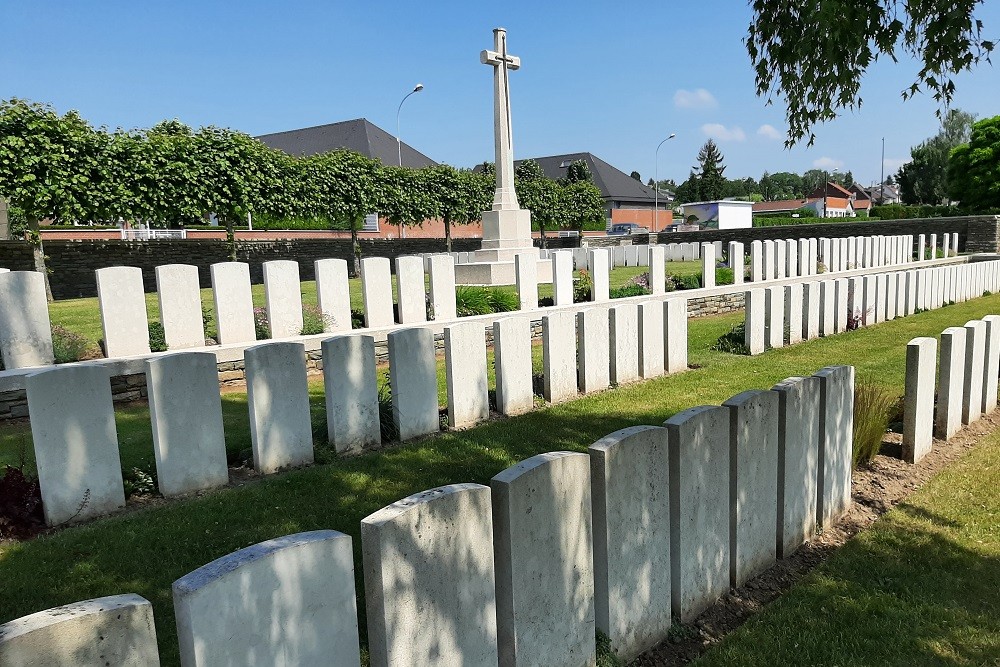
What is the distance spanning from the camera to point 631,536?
7.63 feet

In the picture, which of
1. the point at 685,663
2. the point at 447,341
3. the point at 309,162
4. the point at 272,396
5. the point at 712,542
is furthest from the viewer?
the point at 309,162

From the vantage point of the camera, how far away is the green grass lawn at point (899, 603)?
2.46 meters

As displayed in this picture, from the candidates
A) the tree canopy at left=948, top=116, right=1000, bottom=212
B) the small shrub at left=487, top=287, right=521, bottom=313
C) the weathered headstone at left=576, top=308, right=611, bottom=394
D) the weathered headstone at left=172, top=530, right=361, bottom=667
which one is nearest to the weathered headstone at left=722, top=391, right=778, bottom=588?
the weathered headstone at left=172, top=530, right=361, bottom=667

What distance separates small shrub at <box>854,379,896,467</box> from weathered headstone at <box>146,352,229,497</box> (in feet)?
12.9

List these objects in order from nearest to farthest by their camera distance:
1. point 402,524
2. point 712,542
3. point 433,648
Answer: point 402,524, point 433,648, point 712,542

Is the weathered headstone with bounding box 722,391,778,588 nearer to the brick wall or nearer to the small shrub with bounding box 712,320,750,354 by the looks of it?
the small shrub with bounding box 712,320,750,354

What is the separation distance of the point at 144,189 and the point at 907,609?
54.9ft

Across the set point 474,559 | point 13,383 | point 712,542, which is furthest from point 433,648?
point 13,383

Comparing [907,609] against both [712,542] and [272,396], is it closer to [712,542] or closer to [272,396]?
[712,542]

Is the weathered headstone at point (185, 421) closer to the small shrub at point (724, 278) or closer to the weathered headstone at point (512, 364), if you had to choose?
the weathered headstone at point (512, 364)

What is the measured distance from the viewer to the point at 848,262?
15.4 m

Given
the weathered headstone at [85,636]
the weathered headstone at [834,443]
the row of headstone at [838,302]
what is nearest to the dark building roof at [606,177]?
the row of headstone at [838,302]

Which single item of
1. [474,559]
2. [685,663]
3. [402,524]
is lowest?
[685,663]

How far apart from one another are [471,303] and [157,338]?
395 centimetres
